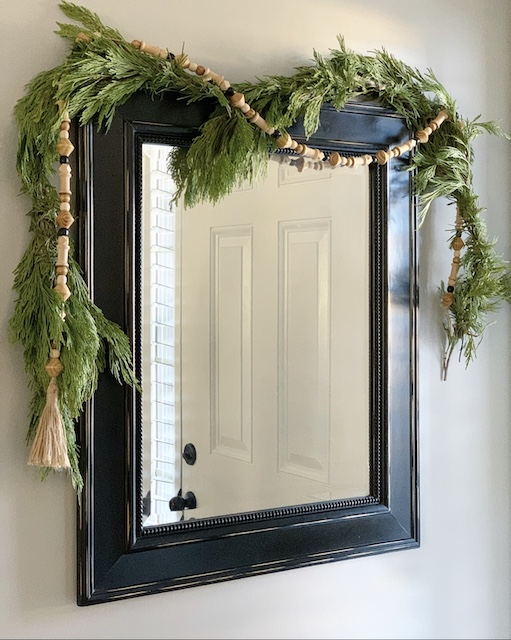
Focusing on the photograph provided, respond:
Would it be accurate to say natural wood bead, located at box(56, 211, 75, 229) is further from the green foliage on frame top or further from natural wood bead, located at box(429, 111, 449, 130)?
natural wood bead, located at box(429, 111, 449, 130)

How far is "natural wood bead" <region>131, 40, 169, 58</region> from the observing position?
1149 mm

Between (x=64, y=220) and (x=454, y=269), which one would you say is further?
(x=454, y=269)

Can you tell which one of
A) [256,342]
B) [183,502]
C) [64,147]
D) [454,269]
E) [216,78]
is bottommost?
[183,502]

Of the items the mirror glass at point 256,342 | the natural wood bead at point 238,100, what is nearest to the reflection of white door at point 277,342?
the mirror glass at point 256,342

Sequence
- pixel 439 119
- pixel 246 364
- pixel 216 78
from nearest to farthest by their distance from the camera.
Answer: pixel 216 78, pixel 246 364, pixel 439 119

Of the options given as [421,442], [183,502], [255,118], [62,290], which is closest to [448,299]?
[421,442]

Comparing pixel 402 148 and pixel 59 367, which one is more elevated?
pixel 402 148

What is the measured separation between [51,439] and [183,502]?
264 mm

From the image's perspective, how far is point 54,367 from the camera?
1095 millimetres

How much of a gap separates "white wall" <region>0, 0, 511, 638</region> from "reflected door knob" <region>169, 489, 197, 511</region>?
0.15m

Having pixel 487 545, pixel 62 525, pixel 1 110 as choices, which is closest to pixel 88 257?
pixel 1 110

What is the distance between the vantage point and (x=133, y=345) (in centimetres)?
119

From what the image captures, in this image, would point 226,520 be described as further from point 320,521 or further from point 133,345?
point 133,345

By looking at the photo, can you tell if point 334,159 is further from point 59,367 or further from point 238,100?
point 59,367
